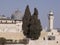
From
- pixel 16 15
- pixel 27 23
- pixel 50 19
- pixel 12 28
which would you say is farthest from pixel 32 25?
pixel 16 15

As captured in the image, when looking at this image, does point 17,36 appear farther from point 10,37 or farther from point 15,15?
point 15,15

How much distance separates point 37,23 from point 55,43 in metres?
3.03

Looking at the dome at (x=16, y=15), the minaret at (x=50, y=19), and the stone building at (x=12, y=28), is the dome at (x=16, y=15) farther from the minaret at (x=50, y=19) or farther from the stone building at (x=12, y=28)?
the minaret at (x=50, y=19)

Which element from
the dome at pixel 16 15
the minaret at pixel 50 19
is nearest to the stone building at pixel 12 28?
the dome at pixel 16 15

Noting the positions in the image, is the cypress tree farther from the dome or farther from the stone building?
the dome

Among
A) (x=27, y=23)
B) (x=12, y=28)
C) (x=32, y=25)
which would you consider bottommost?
(x=12, y=28)

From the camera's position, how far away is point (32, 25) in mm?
35031

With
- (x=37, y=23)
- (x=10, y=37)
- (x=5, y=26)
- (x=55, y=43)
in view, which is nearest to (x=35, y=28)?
(x=37, y=23)

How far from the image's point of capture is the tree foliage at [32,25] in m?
34.8

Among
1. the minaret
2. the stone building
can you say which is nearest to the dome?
the stone building

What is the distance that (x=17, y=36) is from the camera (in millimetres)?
42500

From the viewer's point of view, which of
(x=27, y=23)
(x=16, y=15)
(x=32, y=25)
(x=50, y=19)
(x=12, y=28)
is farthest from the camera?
(x=16, y=15)

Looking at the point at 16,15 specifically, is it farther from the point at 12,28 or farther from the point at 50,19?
the point at 50,19

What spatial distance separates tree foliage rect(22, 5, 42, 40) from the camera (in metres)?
34.8
